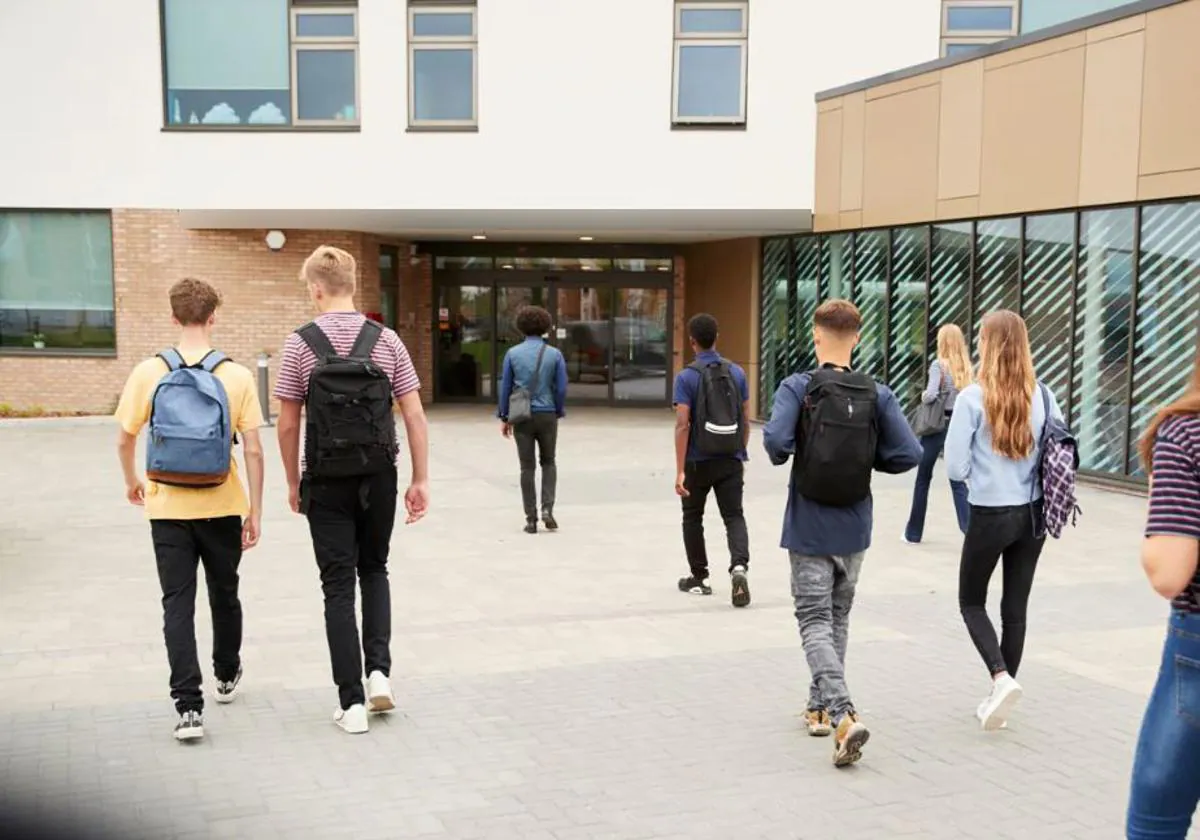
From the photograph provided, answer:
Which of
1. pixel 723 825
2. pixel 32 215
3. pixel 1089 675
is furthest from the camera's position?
pixel 32 215

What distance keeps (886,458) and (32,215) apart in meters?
18.2

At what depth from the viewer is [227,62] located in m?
18.7

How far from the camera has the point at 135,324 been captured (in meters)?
19.9

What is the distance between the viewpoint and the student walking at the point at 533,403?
10.4 metres

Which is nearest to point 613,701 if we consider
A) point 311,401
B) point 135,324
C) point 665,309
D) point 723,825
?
point 723,825

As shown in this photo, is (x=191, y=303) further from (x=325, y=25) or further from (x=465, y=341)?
(x=465, y=341)

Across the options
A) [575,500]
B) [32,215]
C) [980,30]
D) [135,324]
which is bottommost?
[575,500]

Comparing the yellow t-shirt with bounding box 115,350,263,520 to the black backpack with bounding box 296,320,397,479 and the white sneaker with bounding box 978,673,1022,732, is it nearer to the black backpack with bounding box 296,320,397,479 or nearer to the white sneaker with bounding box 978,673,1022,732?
the black backpack with bounding box 296,320,397,479

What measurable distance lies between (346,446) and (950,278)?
1219cm

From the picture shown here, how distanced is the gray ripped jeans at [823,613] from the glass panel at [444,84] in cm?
1431

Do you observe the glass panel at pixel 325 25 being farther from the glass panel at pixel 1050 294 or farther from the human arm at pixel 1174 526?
the human arm at pixel 1174 526

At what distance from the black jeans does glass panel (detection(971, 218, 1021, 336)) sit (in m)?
9.42

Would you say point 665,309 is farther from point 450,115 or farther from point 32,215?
point 32,215

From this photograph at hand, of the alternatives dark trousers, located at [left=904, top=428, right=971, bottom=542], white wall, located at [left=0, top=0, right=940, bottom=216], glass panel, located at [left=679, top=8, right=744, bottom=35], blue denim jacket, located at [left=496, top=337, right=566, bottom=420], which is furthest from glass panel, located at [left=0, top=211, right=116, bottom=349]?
dark trousers, located at [left=904, top=428, right=971, bottom=542]
